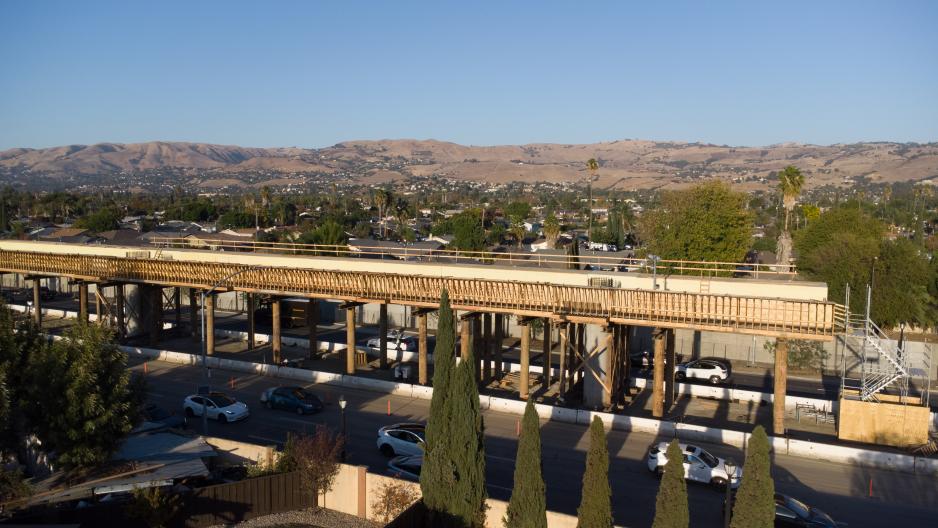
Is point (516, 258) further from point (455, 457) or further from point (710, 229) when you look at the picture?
point (455, 457)

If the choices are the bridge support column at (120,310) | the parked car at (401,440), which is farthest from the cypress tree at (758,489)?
the bridge support column at (120,310)

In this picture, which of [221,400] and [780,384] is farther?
[221,400]

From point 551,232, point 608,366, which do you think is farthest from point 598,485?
point 551,232

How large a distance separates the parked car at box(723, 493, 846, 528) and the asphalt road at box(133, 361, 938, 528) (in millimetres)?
1476

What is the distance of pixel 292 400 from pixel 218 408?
284 cm

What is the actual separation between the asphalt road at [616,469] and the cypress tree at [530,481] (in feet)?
12.4

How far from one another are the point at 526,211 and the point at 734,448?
119 meters

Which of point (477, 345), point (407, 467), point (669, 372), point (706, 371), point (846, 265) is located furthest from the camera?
point (846, 265)

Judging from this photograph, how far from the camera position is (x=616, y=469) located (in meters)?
23.9

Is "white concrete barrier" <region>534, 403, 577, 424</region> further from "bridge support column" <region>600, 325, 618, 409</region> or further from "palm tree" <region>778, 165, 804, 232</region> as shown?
"palm tree" <region>778, 165, 804, 232</region>

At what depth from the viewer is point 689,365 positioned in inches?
1470

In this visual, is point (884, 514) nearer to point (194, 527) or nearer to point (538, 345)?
point (194, 527)

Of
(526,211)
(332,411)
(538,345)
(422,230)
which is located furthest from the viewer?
(526,211)

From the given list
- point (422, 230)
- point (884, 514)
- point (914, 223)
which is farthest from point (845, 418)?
point (914, 223)
